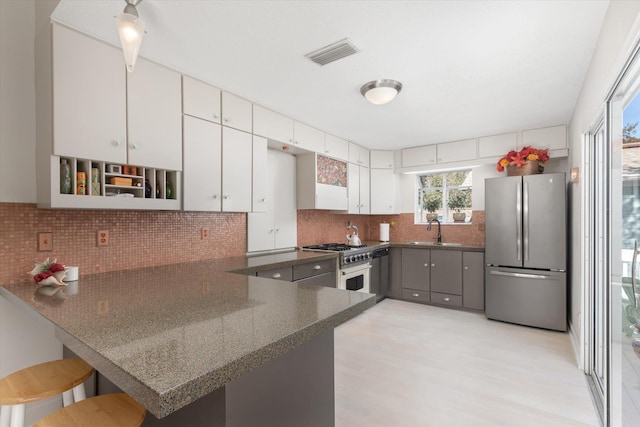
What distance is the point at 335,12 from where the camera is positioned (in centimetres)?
169

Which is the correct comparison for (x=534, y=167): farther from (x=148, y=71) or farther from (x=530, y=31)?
(x=148, y=71)

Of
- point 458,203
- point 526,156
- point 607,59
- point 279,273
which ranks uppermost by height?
point 607,59

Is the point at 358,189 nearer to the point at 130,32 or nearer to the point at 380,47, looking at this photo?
the point at 380,47

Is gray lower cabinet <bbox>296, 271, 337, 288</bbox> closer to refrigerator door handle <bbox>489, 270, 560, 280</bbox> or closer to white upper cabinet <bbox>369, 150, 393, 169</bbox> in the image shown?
refrigerator door handle <bbox>489, 270, 560, 280</bbox>

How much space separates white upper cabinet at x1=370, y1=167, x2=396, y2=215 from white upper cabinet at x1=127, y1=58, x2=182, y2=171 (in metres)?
3.20

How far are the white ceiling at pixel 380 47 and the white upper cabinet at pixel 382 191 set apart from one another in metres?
1.78

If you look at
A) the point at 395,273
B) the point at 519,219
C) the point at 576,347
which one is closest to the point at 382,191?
the point at 395,273

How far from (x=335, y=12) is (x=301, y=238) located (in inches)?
110

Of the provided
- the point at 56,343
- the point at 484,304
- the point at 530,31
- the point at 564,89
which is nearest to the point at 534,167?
the point at 564,89

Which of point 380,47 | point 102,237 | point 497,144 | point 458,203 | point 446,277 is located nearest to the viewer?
point 380,47

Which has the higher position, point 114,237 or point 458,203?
point 458,203

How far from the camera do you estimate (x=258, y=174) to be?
2990 millimetres

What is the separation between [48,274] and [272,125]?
2.14 meters

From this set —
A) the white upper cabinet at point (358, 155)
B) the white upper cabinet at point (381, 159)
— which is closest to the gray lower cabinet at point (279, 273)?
the white upper cabinet at point (358, 155)
